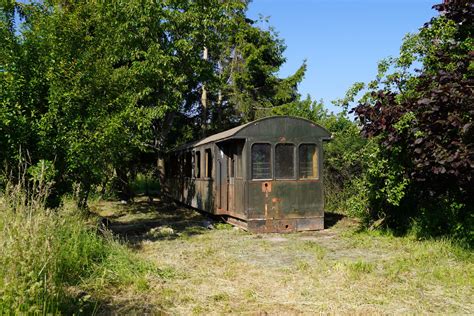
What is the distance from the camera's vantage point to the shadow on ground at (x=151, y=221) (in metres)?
→ 11.0

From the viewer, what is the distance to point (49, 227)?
5.31 metres

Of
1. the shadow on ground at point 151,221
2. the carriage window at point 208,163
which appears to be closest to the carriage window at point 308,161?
the shadow on ground at point 151,221

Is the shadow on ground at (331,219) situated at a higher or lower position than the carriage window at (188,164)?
lower

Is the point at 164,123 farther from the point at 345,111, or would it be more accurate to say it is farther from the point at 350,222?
the point at 345,111

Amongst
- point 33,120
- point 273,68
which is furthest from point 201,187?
point 273,68

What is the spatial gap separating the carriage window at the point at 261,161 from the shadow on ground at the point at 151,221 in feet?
6.99

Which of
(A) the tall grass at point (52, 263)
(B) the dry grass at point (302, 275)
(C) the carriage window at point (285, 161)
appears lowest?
(B) the dry grass at point (302, 275)

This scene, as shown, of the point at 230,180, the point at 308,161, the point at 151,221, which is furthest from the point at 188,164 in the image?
the point at 308,161

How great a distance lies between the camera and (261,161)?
1158cm

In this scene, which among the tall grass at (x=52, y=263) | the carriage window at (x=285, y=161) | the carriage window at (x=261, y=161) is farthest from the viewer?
the carriage window at (x=285, y=161)

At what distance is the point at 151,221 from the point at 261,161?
183 inches

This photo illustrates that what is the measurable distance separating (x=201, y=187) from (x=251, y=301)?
378 inches

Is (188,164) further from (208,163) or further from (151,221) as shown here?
(151,221)

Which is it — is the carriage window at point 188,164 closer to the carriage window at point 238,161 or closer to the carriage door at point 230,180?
the carriage door at point 230,180
